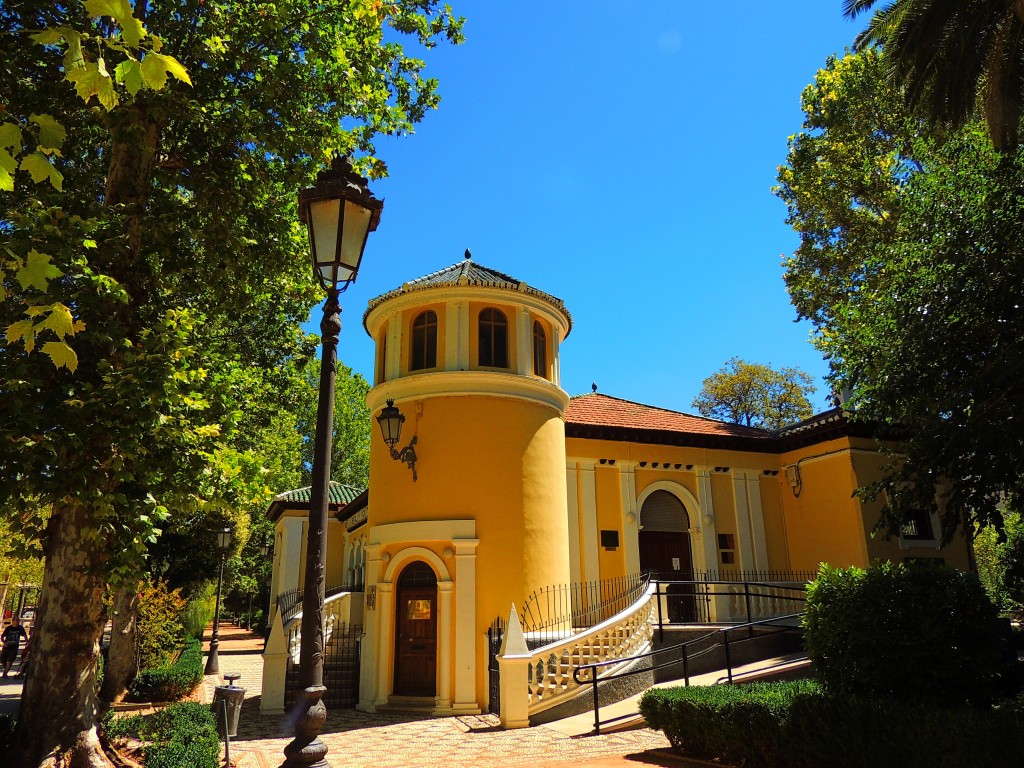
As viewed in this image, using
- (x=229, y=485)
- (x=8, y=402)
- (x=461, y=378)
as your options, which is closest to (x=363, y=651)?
(x=461, y=378)

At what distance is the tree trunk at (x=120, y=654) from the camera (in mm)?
14859

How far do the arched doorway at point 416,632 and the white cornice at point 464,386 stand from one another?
3566 mm

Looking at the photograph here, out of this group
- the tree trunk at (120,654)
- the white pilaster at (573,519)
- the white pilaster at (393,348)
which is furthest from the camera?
the white pilaster at (573,519)

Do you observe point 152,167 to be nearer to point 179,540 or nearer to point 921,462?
point 921,462

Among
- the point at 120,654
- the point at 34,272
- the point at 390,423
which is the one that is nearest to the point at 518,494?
the point at 390,423

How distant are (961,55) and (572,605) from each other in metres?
13.3

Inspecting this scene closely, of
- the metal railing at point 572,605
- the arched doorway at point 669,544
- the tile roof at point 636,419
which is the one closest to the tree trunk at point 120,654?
the metal railing at point 572,605

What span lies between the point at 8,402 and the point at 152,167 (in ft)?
13.2

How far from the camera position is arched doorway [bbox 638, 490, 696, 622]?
713 inches

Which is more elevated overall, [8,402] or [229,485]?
[8,402]

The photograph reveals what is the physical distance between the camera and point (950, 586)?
711cm

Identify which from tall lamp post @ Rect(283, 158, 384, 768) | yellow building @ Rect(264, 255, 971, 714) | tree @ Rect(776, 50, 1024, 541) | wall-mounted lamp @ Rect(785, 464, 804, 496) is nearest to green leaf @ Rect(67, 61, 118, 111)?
tall lamp post @ Rect(283, 158, 384, 768)

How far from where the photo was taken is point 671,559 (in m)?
18.6

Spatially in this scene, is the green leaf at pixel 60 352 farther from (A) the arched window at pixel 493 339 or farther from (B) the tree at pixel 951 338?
(A) the arched window at pixel 493 339
